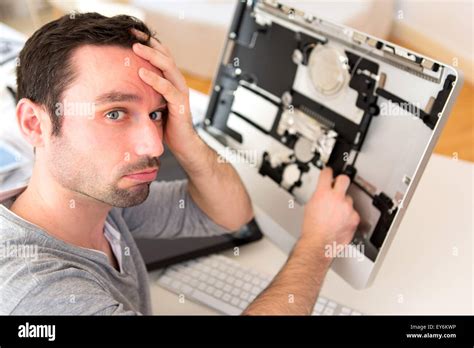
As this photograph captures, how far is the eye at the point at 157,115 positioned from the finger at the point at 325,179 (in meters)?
0.33

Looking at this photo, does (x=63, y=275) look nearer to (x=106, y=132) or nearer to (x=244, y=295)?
(x=106, y=132)

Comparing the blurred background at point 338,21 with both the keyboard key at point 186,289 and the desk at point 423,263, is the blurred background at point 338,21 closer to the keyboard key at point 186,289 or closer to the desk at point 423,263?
the desk at point 423,263

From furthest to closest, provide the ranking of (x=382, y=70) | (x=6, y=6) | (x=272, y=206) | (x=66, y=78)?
(x=6, y=6)
(x=272, y=206)
(x=382, y=70)
(x=66, y=78)

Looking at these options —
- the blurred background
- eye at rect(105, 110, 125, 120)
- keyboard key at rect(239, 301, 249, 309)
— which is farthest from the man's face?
the blurred background

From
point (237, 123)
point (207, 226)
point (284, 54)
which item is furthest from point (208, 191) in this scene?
point (284, 54)

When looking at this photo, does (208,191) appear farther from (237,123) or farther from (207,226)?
(237,123)

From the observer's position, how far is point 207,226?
114cm

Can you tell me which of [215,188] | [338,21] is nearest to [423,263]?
[215,188]

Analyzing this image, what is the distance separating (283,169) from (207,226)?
0.20m

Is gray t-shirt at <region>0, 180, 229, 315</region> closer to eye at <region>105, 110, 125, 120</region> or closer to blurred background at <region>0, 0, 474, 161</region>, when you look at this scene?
eye at <region>105, 110, 125, 120</region>

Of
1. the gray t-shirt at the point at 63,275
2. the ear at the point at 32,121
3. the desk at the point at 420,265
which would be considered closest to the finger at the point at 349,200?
the desk at the point at 420,265

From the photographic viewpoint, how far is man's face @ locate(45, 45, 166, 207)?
2.64 ft
